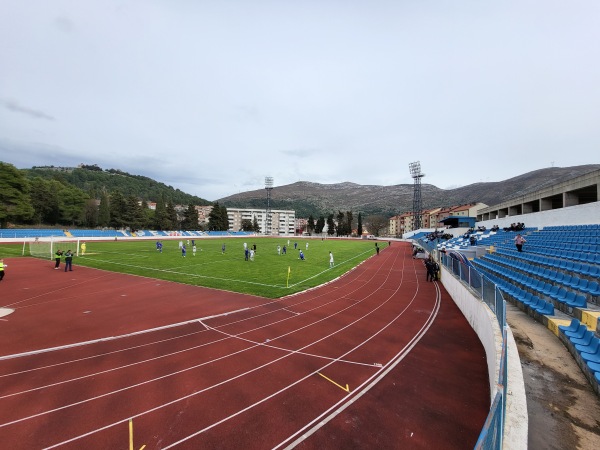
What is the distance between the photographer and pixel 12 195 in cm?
5753

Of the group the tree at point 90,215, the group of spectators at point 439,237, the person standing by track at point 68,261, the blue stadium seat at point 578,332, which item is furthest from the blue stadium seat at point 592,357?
the tree at point 90,215

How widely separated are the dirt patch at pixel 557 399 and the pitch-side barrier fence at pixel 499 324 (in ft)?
3.80

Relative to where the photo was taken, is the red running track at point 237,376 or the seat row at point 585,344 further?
the seat row at point 585,344

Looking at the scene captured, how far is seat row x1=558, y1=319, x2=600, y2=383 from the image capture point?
5861 millimetres

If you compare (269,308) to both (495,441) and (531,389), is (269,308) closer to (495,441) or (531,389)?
(531,389)

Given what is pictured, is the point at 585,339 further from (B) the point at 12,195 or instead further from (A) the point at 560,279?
(B) the point at 12,195

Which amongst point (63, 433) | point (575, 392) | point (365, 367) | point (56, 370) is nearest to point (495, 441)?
point (575, 392)

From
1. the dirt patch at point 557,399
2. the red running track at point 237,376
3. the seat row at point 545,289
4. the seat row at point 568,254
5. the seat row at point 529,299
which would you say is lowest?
the red running track at point 237,376

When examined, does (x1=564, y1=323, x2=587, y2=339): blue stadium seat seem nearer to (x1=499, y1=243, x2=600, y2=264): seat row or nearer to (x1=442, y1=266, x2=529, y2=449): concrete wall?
(x1=442, y1=266, x2=529, y2=449): concrete wall

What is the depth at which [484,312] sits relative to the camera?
9.77m

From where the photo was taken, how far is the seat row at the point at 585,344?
586 centimetres

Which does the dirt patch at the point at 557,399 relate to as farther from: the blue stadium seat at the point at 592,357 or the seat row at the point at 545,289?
the seat row at the point at 545,289

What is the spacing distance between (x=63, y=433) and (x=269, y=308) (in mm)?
8895

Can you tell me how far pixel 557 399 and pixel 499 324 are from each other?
2.41 meters
